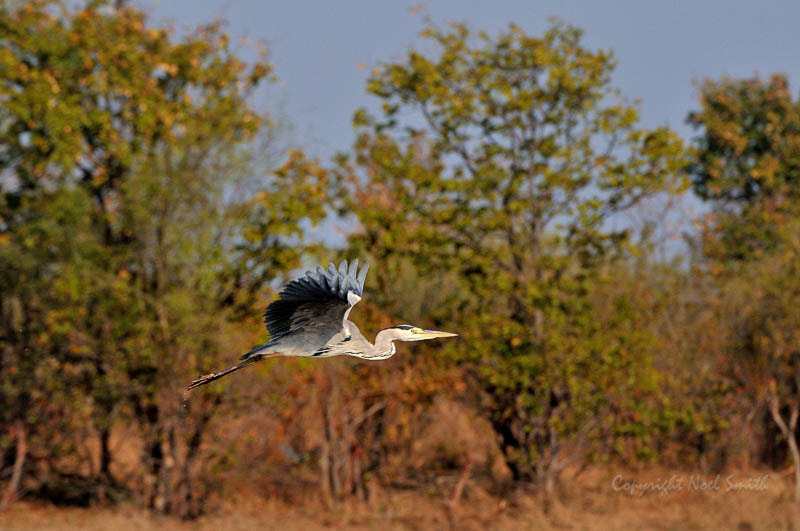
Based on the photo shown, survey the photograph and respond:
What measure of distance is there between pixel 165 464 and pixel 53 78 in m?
7.32

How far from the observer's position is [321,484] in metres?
19.9

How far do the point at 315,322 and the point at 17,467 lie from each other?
1337 cm

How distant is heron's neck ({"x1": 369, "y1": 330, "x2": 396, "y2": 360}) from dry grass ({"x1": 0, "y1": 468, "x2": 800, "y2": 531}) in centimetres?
1022

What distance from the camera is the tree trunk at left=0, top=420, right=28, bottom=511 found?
18.6m

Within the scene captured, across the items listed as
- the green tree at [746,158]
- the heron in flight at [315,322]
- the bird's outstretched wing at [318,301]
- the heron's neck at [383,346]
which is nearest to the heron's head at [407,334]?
the heron's neck at [383,346]

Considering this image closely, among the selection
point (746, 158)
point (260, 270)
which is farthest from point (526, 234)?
point (746, 158)

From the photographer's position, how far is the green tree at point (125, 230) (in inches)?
703

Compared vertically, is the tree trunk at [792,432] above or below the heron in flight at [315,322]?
below

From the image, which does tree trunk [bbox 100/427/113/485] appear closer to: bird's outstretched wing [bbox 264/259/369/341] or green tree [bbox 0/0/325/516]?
green tree [bbox 0/0/325/516]

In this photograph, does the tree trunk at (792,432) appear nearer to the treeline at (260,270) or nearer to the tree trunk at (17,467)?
the treeline at (260,270)

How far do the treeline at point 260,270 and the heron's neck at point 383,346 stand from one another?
30.7ft

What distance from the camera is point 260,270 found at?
18812 millimetres

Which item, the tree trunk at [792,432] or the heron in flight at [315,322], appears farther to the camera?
the tree trunk at [792,432]

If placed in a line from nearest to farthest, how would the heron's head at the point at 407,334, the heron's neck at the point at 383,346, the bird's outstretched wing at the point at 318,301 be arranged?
the bird's outstretched wing at the point at 318,301, the heron's neck at the point at 383,346, the heron's head at the point at 407,334
